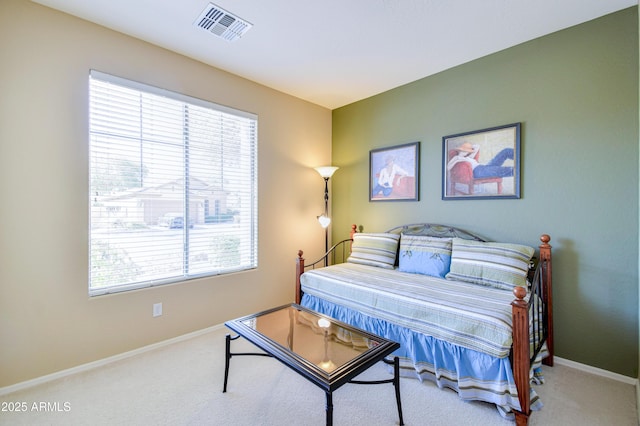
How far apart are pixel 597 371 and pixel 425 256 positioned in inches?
57.0

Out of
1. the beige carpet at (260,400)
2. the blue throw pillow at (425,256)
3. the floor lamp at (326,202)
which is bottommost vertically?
the beige carpet at (260,400)

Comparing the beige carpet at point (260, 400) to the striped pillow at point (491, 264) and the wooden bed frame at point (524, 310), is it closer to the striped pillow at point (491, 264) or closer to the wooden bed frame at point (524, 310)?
the wooden bed frame at point (524, 310)

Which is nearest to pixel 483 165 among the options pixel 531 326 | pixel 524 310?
pixel 531 326

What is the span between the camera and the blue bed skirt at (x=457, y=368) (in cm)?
167

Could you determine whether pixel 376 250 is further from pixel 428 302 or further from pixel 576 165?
pixel 576 165

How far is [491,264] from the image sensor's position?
2.31m

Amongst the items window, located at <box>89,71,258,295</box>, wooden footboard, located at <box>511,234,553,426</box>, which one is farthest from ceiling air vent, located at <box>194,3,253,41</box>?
wooden footboard, located at <box>511,234,553,426</box>

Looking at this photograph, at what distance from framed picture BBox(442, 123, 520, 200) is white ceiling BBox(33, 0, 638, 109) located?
76 centimetres

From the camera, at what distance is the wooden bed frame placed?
1603mm

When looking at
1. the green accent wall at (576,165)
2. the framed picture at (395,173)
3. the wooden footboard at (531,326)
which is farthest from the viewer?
the framed picture at (395,173)

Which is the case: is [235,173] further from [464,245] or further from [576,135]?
[576,135]

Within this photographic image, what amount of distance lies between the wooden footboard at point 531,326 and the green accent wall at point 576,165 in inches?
5.1

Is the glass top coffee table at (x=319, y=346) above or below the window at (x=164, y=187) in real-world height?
below

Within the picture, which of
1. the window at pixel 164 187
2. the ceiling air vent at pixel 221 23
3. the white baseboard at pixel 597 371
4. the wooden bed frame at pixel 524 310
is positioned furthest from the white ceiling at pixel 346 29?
the white baseboard at pixel 597 371
